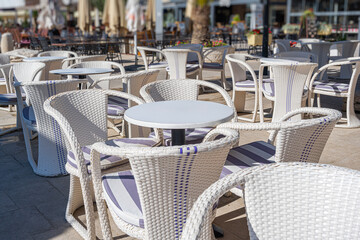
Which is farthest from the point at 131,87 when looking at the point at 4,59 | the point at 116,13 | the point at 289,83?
the point at 116,13

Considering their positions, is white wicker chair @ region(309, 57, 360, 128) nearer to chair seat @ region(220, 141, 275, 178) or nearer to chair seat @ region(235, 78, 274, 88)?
chair seat @ region(235, 78, 274, 88)

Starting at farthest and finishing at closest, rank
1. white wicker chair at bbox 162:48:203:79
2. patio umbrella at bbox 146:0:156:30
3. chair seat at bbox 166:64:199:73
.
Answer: patio umbrella at bbox 146:0:156:30 < chair seat at bbox 166:64:199:73 < white wicker chair at bbox 162:48:203:79

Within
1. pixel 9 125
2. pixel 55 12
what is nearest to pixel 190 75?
pixel 9 125

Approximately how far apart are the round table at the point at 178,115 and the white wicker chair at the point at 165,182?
0.97 feet

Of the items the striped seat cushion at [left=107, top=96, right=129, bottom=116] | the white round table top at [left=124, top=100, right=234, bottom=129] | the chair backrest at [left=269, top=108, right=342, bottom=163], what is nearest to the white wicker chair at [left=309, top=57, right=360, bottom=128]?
the striped seat cushion at [left=107, top=96, right=129, bottom=116]

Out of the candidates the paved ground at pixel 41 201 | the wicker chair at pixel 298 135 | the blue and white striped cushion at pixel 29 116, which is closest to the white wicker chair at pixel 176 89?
the paved ground at pixel 41 201

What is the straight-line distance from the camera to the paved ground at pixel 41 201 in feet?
8.13

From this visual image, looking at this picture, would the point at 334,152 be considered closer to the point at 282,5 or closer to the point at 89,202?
the point at 89,202

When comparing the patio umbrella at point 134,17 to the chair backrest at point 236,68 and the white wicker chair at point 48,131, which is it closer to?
the chair backrest at point 236,68

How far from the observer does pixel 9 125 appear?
491 cm

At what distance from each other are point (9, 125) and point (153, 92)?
2675mm

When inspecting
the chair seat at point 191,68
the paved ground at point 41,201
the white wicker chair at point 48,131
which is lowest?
the paved ground at point 41,201

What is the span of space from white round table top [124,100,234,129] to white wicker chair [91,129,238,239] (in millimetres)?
285

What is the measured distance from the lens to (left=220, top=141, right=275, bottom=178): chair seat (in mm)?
2209
